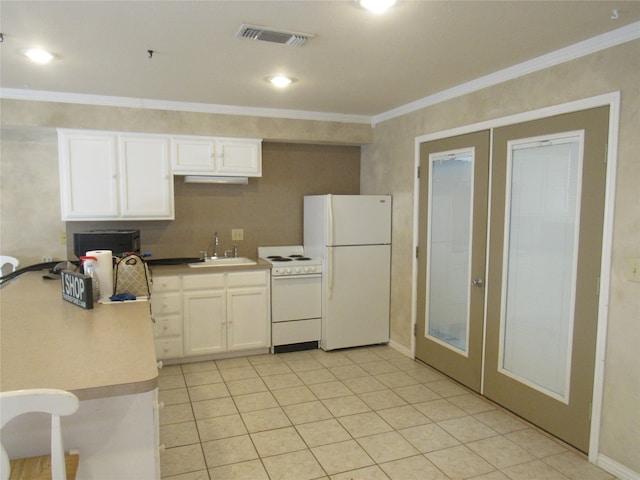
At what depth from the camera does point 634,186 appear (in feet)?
7.54

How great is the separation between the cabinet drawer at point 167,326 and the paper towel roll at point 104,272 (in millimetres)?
1481

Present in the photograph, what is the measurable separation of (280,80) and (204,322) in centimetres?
225

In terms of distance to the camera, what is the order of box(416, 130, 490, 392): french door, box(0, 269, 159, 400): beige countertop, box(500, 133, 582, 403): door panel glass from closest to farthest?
box(0, 269, 159, 400): beige countertop → box(500, 133, 582, 403): door panel glass → box(416, 130, 490, 392): french door

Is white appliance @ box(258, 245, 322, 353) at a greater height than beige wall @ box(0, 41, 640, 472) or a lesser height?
lesser

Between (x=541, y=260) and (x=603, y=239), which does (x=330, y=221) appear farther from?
(x=603, y=239)

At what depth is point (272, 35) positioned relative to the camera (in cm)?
245

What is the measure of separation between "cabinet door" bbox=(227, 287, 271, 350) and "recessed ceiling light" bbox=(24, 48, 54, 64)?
2290 millimetres

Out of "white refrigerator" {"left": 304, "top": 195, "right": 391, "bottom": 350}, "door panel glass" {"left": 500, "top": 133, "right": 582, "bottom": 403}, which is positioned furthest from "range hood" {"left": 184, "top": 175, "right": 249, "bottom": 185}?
"door panel glass" {"left": 500, "top": 133, "right": 582, "bottom": 403}

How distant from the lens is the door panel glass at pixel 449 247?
3523 mm

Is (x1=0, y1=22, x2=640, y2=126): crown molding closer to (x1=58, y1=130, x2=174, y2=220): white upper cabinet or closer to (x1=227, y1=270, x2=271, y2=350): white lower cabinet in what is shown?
(x1=58, y1=130, x2=174, y2=220): white upper cabinet

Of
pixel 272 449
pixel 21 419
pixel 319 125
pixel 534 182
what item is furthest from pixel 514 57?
pixel 21 419

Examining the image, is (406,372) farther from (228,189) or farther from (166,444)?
(228,189)

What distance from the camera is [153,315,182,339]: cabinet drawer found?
Answer: 394 cm

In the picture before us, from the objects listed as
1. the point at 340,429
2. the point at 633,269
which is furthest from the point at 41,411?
the point at 633,269
